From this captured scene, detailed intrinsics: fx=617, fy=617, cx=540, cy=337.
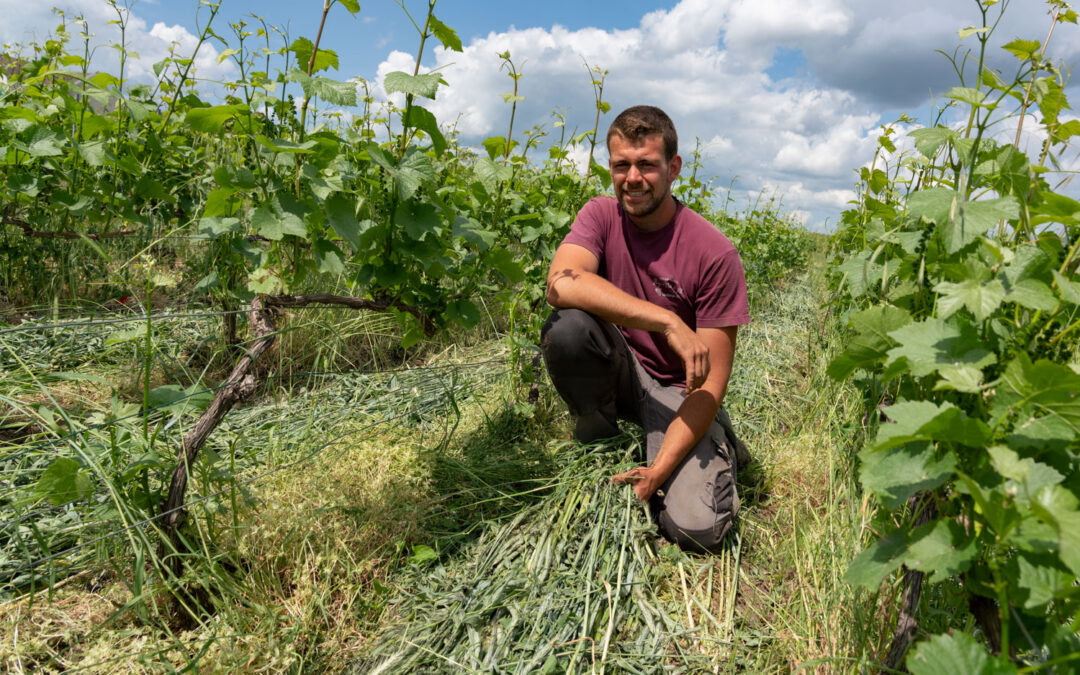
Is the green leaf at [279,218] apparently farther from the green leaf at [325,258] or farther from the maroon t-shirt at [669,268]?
the maroon t-shirt at [669,268]

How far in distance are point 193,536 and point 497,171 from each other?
149 cm

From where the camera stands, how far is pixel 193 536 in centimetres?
170

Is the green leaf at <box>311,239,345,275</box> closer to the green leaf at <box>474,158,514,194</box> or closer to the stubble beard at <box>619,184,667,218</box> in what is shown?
the green leaf at <box>474,158,514,194</box>

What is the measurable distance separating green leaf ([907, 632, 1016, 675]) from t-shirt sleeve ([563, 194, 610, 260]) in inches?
68.1

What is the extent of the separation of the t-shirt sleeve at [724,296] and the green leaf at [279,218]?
4.53 feet

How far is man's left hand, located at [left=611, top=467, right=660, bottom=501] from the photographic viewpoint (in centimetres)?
207

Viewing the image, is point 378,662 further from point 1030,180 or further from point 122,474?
point 1030,180

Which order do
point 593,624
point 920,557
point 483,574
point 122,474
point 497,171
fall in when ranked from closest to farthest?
point 920,557, point 122,474, point 593,624, point 483,574, point 497,171

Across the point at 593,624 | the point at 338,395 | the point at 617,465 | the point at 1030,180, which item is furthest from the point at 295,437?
the point at 1030,180

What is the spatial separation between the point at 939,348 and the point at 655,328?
103cm

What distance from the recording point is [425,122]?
172 cm

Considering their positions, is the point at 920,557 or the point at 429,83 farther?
the point at 429,83

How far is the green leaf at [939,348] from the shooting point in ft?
3.16

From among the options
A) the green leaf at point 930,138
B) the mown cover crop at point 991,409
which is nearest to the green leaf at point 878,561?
the mown cover crop at point 991,409
